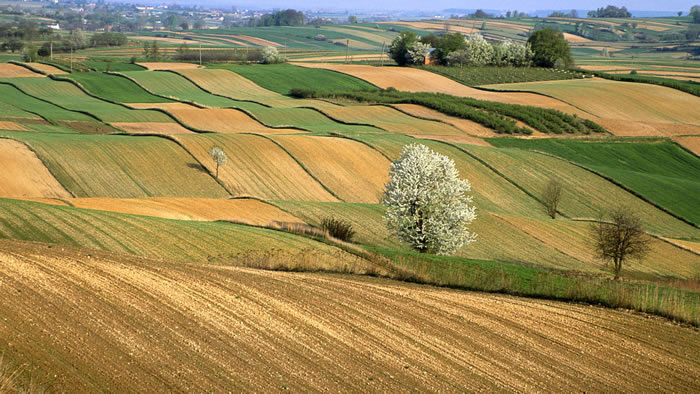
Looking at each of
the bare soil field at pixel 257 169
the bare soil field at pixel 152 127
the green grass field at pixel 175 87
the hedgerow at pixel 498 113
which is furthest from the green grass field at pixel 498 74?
the bare soil field at pixel 257 169

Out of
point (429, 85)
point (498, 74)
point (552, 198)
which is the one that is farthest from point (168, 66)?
point (552, 198)

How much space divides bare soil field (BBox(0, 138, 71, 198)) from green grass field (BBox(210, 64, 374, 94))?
63.1 meters

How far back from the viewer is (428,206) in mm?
37188

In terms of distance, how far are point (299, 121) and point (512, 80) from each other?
55.5 metres

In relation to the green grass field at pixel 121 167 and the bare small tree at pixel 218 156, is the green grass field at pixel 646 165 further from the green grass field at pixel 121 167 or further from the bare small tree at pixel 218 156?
the green grass field at pixel 121 167

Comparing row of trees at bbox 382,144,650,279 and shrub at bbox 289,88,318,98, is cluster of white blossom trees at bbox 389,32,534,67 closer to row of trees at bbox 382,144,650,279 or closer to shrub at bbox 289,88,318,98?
shrub at bbox 289,88,318,98

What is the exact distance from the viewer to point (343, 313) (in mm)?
17516

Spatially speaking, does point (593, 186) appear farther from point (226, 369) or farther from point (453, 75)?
point (453, 75)

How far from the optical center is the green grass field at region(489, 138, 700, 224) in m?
59.4

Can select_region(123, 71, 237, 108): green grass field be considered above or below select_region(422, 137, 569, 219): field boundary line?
above

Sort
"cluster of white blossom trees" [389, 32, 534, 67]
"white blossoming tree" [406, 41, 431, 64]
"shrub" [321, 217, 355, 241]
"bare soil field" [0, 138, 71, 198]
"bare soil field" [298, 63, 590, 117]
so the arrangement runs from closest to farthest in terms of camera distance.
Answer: "shrub" [321, 217, 355, 241] < "bare soil field" [0, 138, 71, 198] < "bare soil field" [298, 63, 590, 117] < "cluster of white blossom trees" [389, 32, 534, 67] < "white blossoming tree" [406, 41, 431, 64]

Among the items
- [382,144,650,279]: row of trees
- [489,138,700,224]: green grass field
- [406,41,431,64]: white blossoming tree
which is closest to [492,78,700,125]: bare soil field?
[489,138,700,224]: green grass field

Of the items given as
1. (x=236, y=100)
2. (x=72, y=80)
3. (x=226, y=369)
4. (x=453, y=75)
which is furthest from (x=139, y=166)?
(x=453, y=75)

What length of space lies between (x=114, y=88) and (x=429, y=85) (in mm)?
A: 48312
